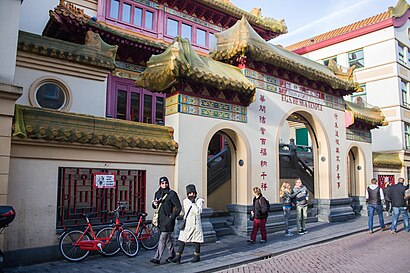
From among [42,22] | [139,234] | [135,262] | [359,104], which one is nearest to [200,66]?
[139,234]

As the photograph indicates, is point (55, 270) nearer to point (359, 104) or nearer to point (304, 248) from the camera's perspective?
point (304, 248)

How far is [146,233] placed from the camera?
8133mm

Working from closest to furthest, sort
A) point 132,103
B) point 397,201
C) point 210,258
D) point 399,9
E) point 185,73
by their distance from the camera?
point 210,258, point 185,73, point 397,201, point 132,103, point 399,9

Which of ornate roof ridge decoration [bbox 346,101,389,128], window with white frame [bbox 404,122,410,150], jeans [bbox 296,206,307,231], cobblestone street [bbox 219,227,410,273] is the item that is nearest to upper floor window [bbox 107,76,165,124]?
jeans [bbox 296,206,307,231]

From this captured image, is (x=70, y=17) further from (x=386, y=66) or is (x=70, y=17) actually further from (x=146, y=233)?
(x=386, y=66)

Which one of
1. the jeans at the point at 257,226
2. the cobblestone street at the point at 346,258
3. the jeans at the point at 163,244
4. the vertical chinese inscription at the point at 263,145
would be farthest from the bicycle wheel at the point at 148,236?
the vertical chinese inscription at the point at 263,145

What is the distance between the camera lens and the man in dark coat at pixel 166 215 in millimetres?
6812

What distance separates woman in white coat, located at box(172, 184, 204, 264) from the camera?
Answer: 6918 millimetres

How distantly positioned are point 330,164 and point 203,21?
932cm

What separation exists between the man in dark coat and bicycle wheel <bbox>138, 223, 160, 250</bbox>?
126 cm

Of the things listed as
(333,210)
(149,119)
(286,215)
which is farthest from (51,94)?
(333,210)

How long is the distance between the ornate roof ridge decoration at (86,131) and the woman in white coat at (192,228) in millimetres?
2039

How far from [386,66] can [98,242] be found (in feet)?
70.7

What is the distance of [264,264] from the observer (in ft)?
23.6
